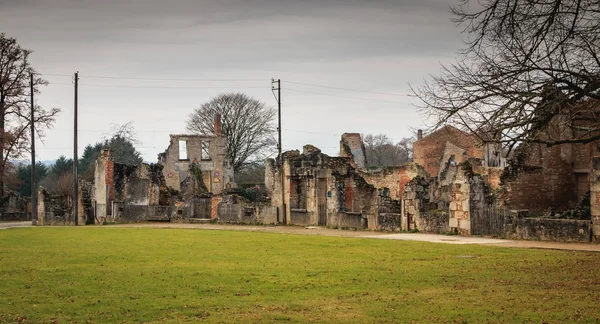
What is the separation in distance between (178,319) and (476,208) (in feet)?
65.2

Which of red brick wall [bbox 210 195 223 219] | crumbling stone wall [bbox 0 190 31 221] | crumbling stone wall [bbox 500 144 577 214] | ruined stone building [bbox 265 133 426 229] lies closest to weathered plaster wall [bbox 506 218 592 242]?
crumbling stone wall [bbox 500 144 577 214]

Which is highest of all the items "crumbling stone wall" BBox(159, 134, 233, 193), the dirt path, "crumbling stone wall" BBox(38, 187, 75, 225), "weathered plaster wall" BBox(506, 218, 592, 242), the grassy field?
"crumbling stone wall" BBox(159, 134, 233, 193)

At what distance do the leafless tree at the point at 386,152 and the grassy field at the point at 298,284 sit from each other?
8210 cm

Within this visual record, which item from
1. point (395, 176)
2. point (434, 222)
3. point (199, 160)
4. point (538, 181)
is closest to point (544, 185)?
point (538, 181)

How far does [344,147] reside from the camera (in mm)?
65688

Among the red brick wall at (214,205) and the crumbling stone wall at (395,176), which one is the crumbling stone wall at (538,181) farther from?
the red brick wall at (214,205)

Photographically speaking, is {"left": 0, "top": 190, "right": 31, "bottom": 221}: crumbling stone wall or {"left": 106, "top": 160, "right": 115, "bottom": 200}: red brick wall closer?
{"left": 106, "top": 160, "right": 115, "bottom": 200}: red brick wall

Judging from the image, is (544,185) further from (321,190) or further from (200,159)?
(200,159)

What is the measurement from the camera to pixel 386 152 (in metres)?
111

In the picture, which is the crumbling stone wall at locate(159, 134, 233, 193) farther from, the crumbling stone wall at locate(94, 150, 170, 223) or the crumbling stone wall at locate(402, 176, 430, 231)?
the crumbling stone wall at locate(402, 176, 430, 231)

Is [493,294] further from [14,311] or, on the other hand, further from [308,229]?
[308,229]

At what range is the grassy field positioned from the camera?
13.4 metres

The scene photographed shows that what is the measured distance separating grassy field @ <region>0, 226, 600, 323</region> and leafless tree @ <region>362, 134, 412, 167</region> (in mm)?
82104

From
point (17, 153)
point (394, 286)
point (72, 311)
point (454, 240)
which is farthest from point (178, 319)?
point (17, 153)
